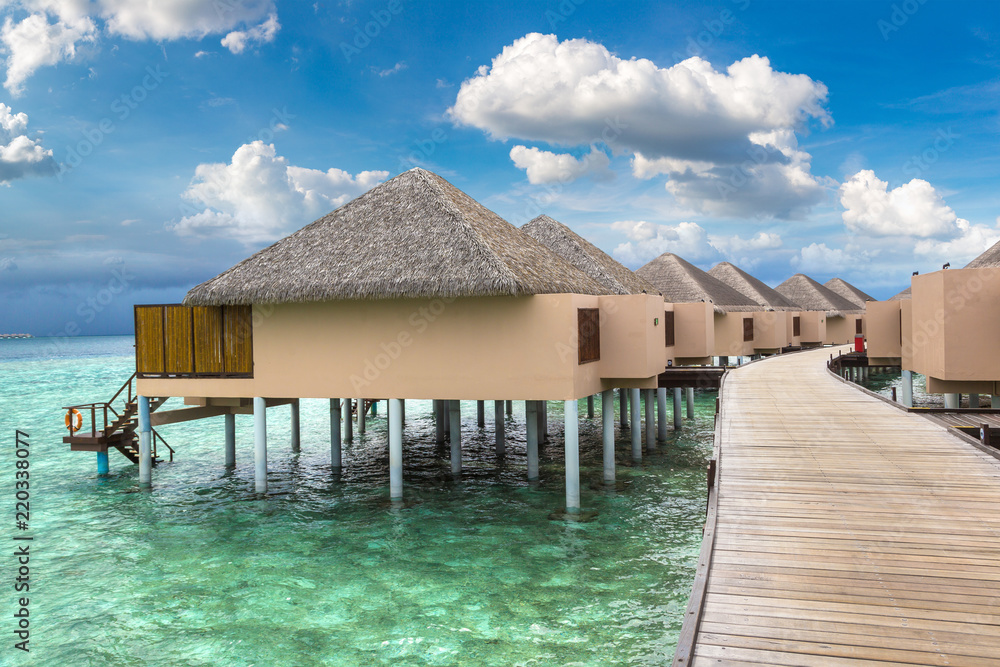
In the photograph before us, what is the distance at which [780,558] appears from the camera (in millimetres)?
6191

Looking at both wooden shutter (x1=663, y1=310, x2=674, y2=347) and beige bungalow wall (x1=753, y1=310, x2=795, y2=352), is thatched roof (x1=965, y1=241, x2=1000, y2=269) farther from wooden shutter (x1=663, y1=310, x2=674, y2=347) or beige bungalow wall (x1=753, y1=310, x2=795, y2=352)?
beige bungalow wall (x1=753, y1=310, x2=795, y2=352)

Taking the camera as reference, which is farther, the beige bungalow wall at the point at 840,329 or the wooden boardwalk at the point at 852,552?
the beige bungalow wall at the point at 840,329

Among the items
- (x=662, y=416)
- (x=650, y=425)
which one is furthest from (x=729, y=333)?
(x=650, y=425)

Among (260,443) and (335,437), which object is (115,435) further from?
(335,437)

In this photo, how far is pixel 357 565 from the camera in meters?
10.9

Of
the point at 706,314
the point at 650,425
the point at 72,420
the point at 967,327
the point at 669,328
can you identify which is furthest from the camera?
the point at 706,314

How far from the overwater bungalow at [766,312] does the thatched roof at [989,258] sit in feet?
44.8

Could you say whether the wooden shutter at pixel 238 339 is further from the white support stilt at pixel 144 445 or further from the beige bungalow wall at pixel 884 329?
the beige bungalow wall at pixel 884 329

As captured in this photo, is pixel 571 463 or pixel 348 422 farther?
pixel 348 422

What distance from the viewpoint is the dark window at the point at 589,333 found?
13648 mm

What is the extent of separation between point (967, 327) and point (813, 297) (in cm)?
3395

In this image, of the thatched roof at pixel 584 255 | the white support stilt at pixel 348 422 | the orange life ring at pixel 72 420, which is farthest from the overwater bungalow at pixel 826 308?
the orange life ring at pixel 72 420

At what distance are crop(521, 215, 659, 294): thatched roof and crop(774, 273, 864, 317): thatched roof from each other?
1102 inches

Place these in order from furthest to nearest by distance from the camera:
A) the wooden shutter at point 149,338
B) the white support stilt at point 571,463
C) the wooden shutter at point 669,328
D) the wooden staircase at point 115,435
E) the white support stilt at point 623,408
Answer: the white support stilt at point 623,408 → the wooden shutter at point 669,328 → the wooden staircase at point 115,435 → the wooden shutter at point 149,338 → the white support stilt at point 571,463
